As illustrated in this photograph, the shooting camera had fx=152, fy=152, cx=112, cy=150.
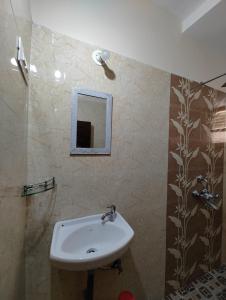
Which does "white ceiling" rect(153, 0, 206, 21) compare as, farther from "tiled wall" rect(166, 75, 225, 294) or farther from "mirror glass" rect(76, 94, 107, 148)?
"mirror glass" rect(76, 94, 107, 148)

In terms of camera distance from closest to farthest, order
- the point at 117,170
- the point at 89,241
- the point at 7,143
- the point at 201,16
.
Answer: the point at 7,143 → the point at 89,241 → the point at 117,170 → the point at 201,16

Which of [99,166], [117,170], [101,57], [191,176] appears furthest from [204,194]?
[101,57]

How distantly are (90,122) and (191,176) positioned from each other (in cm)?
123

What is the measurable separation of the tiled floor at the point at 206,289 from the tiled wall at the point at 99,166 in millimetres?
264

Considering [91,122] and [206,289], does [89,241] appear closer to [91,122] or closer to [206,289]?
[91,122]

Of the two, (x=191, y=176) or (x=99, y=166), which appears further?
(x=191, y=176)

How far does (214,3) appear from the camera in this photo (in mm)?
1331

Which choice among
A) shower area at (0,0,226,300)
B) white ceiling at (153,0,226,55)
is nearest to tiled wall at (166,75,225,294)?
shower area at (0,0,226,300)

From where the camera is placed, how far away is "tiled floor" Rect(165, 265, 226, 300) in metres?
1.51

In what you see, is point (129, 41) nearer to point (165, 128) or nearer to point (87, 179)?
point (165, 128)

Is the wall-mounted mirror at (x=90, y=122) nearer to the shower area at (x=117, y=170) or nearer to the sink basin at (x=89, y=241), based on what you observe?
the shower area at (x=117, y=170)

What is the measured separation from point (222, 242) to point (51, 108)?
2461 mm

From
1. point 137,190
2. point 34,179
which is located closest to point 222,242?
point 137,190

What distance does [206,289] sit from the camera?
1.59 metres
